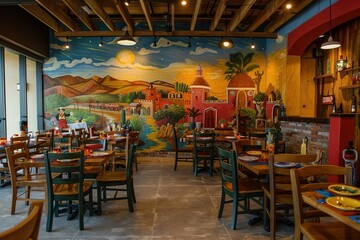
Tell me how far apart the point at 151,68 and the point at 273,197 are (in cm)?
646

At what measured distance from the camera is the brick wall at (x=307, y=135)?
4.77 m

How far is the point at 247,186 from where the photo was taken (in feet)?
11.5

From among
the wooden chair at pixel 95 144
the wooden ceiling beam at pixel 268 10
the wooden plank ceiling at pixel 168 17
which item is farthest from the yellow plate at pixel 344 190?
the wooden plank ceiling at pixel 168 17

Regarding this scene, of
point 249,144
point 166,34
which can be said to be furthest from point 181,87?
point 249,144

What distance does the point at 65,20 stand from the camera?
681 cm

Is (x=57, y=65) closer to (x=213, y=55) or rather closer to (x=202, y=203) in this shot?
(x=213, y=55)

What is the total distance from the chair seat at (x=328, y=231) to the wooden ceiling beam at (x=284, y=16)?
16.7 feet

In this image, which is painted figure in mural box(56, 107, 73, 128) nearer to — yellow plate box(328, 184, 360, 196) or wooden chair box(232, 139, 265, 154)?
wooden chair box(232, 139, 265, 154)

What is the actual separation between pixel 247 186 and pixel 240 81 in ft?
18.3

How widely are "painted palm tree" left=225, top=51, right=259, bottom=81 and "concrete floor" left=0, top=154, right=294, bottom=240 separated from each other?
14.2 feet

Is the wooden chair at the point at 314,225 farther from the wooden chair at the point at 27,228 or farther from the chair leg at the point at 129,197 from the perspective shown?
the chair leg at the point at 129,197

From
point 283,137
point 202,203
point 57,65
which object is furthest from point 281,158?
point 57,65

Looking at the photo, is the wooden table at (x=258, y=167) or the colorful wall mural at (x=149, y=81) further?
the colorful wall mural at (x=149, y=81)

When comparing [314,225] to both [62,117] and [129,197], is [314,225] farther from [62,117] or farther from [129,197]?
[62,117]
